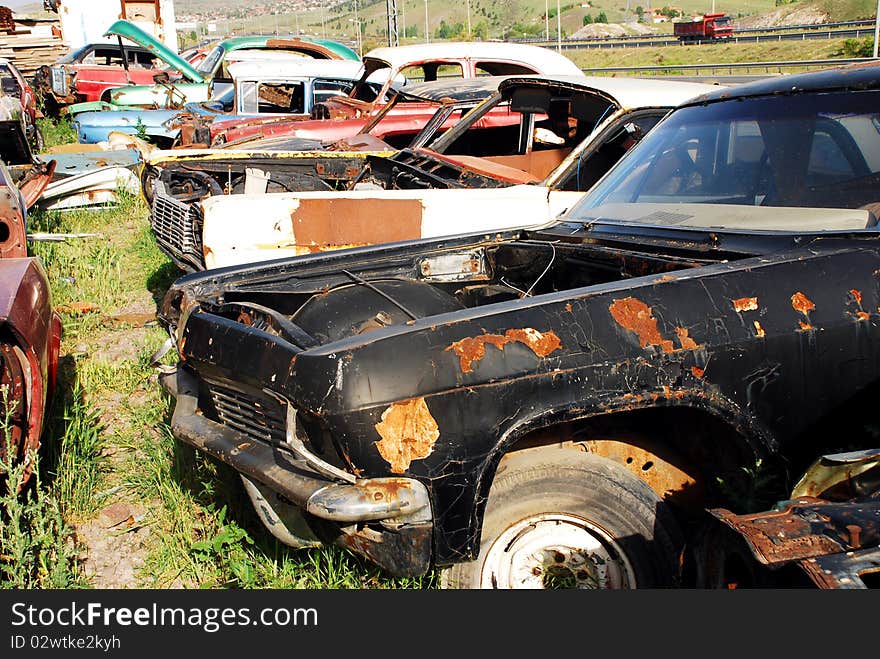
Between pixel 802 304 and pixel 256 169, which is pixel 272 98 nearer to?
pixel 256 169

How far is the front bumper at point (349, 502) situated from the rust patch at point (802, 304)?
1.21 metres

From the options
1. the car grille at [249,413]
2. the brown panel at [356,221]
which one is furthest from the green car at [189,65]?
the car grille at [249,413]

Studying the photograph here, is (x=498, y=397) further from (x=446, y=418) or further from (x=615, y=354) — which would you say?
(x=615, y=354)

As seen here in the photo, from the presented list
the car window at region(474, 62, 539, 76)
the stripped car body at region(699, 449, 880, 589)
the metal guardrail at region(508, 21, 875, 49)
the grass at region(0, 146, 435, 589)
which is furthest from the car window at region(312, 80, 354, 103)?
the metal guardrail at region(508, 21, 875, 49)

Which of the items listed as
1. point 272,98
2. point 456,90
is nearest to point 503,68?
point 456,90

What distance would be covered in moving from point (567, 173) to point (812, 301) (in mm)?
3294

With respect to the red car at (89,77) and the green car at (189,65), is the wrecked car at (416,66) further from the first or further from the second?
the red car at (89,77)

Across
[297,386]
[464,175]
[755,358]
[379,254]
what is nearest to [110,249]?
[464,175]

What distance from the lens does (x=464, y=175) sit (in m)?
6.23

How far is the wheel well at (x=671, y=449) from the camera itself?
8.70ft

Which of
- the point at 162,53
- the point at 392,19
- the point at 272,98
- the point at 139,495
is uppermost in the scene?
the point at 392,19

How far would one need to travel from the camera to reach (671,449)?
2.82m

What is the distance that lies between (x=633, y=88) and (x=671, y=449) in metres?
4.07

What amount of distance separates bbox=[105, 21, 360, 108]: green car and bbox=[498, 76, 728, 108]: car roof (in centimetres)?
840
